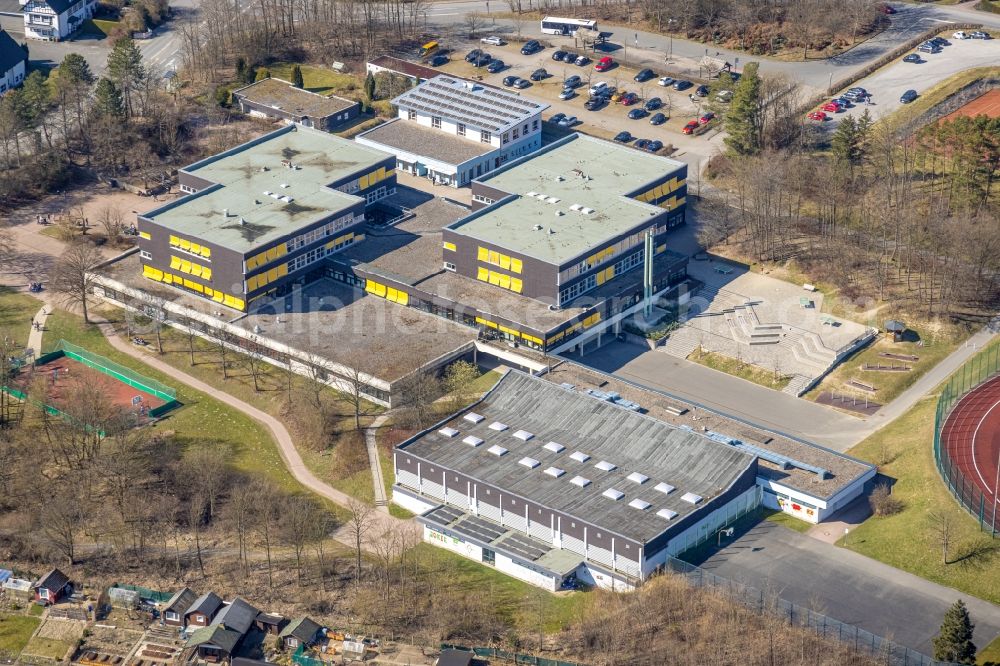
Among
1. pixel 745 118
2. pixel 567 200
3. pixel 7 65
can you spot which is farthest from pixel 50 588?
pixel 7 65

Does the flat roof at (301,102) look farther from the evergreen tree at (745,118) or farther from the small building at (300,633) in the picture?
the small building at (300,633)

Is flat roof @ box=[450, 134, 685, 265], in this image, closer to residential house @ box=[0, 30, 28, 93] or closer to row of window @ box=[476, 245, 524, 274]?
row of window @ box=[476, 245, 524, 274]

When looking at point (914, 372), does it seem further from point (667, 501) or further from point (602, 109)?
point (602, 109)

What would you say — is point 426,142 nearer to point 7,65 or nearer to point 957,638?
point 7,65

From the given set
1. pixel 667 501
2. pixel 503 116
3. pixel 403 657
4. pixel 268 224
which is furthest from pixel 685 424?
pixel 503 116

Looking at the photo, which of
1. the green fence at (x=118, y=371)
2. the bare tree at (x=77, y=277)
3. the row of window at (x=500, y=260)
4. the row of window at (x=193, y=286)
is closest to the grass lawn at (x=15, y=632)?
the green fence at (x=118, y=371)

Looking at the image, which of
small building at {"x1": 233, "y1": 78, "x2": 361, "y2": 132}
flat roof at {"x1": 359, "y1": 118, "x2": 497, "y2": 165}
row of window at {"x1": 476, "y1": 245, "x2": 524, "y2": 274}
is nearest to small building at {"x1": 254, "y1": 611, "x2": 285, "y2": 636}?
row of window at {"x1": 476, "y1": 245, "x2": 524, "y2": 274}
